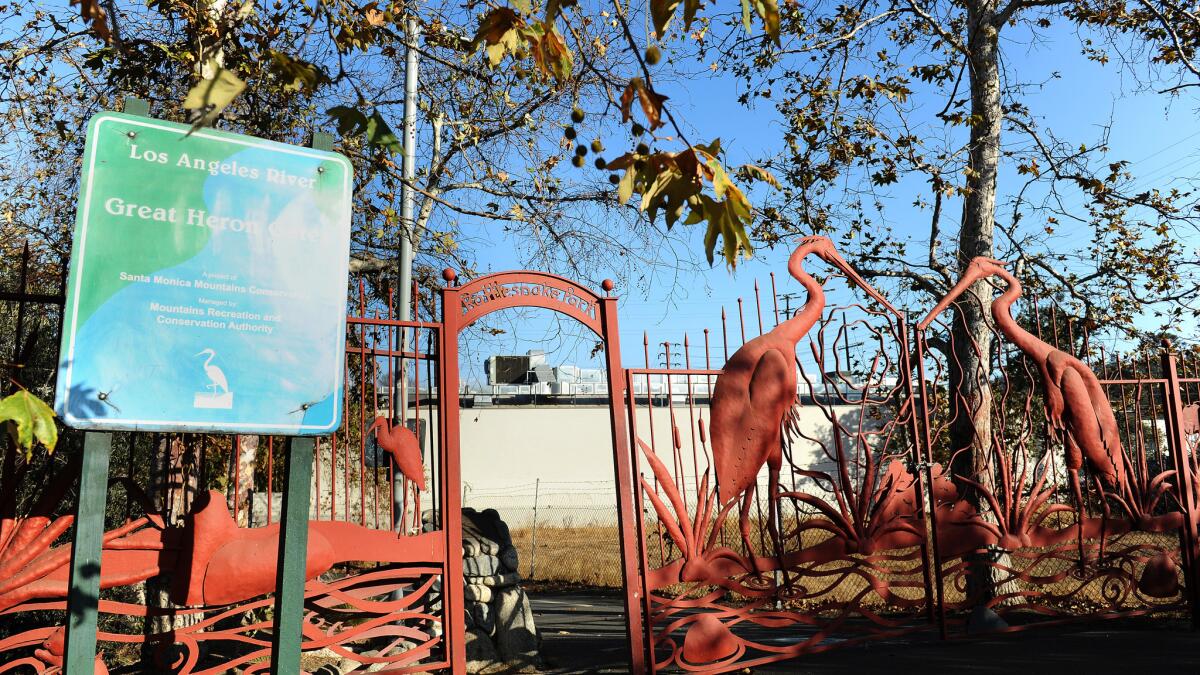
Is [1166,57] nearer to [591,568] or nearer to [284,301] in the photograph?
[284,301]

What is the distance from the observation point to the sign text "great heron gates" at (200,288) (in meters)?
3.08

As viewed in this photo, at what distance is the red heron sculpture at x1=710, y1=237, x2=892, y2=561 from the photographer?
5.95m

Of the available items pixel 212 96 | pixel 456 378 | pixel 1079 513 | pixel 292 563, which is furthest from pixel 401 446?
pixel 1079 513

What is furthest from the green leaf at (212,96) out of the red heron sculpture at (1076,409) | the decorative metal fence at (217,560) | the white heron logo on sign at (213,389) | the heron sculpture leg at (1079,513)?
the heron sculpture leg at (1079,513)

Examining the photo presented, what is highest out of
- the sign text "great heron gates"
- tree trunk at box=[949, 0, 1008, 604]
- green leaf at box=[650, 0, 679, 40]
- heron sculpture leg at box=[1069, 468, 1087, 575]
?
tree trunk at box=[949, 0, 1008, 604]

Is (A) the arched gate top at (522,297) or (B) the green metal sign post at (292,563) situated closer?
(B) the green metal sign post at (292,563)

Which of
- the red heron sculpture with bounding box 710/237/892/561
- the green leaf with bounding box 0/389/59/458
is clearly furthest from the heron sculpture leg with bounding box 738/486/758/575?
the green leaf with bounding box 0/389/59/458

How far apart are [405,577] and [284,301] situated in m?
2.37

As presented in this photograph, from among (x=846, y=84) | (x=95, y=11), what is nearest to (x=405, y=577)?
(x=95, y=11)

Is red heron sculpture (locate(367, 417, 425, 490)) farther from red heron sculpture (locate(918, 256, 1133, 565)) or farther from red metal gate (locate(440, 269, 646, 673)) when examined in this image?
red heron sculpture (locate(918, 256, 1133, 565))

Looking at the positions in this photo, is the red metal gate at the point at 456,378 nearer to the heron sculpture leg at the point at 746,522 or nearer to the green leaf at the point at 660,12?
the heron sculpture leg at the point at 746,522

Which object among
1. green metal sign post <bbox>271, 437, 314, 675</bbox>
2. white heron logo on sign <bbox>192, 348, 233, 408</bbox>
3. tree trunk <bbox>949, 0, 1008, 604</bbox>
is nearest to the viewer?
white heron logo on sign <bbox>192, 348, 233, 408</bbox>

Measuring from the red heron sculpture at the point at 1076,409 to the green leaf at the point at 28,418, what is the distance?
6231 mm

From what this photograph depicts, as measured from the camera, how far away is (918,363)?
663 cm
